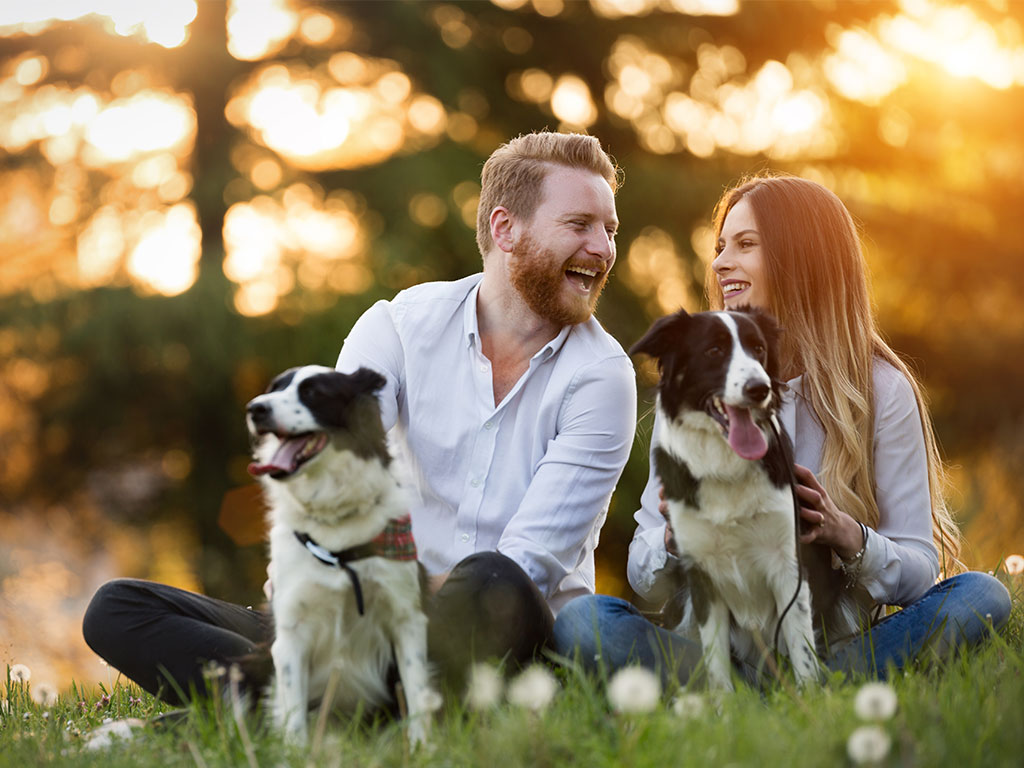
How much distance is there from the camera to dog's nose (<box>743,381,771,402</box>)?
117 inches

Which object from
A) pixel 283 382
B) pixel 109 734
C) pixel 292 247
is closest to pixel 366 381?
pixel 283 382

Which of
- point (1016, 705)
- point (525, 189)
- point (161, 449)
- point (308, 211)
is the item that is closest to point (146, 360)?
point (161, 449)

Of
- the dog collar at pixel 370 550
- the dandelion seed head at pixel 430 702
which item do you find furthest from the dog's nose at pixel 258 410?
the dandelion seed head at pixel 430 702

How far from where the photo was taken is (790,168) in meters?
9.16

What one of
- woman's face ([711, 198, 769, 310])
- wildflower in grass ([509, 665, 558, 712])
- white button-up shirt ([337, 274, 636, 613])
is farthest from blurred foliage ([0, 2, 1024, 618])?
wildflower in grass ([509, 665, 558, 712])

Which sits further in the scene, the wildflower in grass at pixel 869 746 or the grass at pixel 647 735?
the grass at pixel 647 735

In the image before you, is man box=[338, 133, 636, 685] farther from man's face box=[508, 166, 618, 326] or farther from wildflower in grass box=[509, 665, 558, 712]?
wildflower in grass box=[509, 665, 558, 712]

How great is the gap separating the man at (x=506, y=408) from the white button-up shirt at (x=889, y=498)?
304 millimetres

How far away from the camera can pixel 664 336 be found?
3309 millimetres

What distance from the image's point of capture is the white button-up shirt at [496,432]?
12.2ft

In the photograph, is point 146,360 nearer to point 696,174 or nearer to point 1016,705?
point 696,174

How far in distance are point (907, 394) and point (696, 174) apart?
20.6ft

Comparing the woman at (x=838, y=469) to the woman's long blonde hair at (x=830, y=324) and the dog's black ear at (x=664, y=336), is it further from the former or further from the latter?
the dog's black ear at (x=664, y=336)

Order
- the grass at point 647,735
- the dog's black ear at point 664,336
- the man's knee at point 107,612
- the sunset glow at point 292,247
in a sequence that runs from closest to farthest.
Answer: the grass at point 647,735 < the dog's black ear at point 664,336 < the man's knee at point 107,612 < the sunset glow at point 292,247
